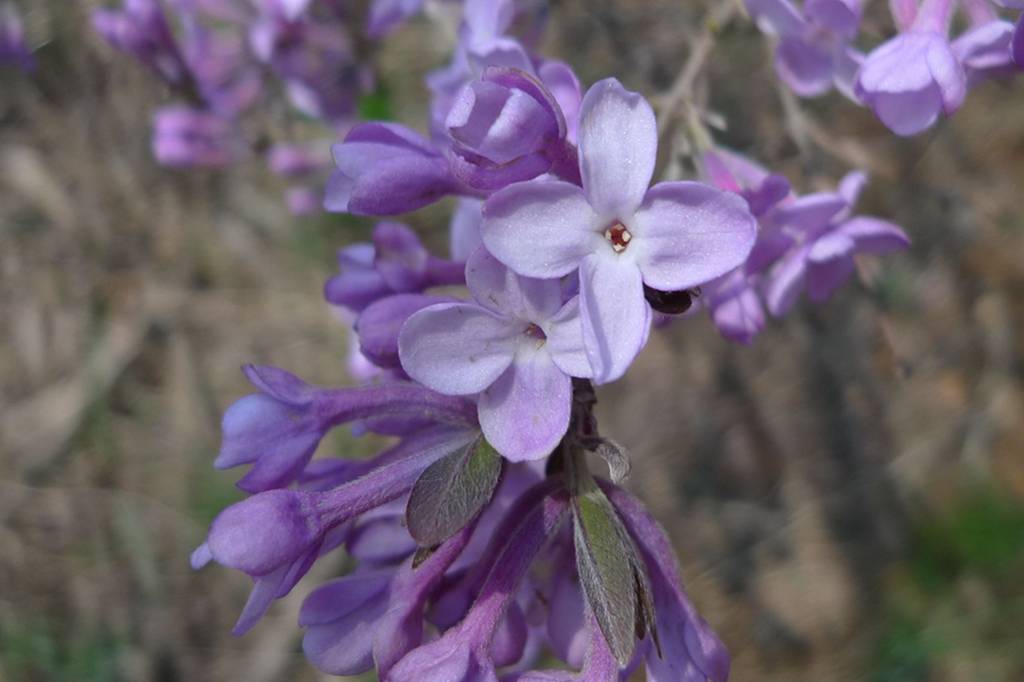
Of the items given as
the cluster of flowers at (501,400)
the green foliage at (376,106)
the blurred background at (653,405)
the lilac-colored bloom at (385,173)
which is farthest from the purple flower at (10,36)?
the lilac-colored bloom at (385,173)

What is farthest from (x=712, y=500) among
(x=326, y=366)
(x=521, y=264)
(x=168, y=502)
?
(x=521, y=264)

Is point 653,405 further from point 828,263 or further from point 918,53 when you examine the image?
point 918,53

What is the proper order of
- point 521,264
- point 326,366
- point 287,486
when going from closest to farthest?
Answer: point 521,264 < point 287,486 < point 326,366

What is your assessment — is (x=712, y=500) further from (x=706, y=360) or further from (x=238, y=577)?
(x=238, y=577)

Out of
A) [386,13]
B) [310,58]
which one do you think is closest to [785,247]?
[386,13]

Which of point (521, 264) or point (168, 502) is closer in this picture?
point (521, 264)

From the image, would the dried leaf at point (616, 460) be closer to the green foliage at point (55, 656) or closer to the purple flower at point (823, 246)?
the purple flower at point (823, 246)

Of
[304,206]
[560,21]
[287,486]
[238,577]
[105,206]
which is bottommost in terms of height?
[238,577]

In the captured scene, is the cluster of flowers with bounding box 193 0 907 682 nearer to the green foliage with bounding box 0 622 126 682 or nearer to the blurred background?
the blurred background
